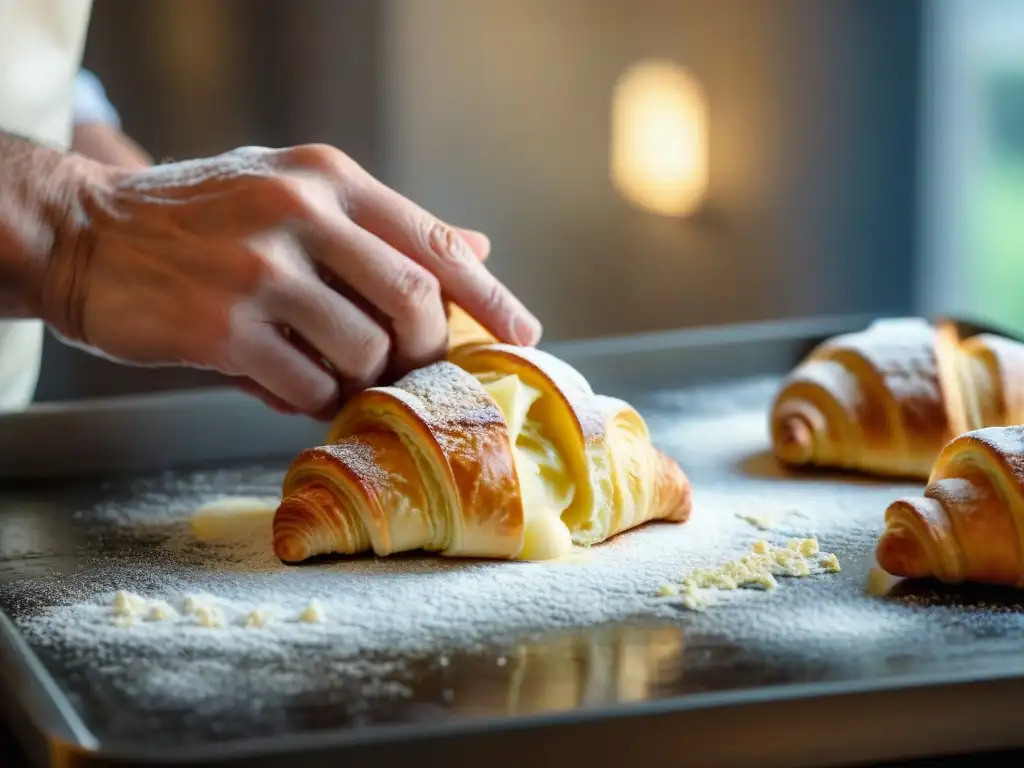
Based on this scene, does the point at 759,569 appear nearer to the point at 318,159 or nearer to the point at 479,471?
the point at 479,471

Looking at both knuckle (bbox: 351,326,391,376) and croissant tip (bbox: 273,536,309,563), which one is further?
knuckle (bbox: 351,326,391,376)

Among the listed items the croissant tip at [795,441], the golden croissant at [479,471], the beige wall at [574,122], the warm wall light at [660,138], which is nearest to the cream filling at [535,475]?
the golden croissant at [479,471]

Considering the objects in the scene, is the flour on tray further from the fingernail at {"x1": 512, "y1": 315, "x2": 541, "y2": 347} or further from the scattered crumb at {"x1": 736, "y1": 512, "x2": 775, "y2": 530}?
the fingernail at {"x1": 512, "y1": 315, "x2": 541, "y2": 347}

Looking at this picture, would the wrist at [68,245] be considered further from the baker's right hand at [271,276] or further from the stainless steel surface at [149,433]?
the stainless steel surface at [149,433]

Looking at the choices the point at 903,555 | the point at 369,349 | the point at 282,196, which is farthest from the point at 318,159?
the point at 903,555

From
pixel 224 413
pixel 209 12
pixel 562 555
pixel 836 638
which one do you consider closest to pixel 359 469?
pixel 562 555

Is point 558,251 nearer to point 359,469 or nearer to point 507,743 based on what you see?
point 359,469

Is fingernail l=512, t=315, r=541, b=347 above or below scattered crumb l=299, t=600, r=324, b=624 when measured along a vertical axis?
above

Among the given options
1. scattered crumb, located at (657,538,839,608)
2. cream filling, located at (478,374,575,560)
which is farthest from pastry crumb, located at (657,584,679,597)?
cream filling, located at (478,374,575,560)
